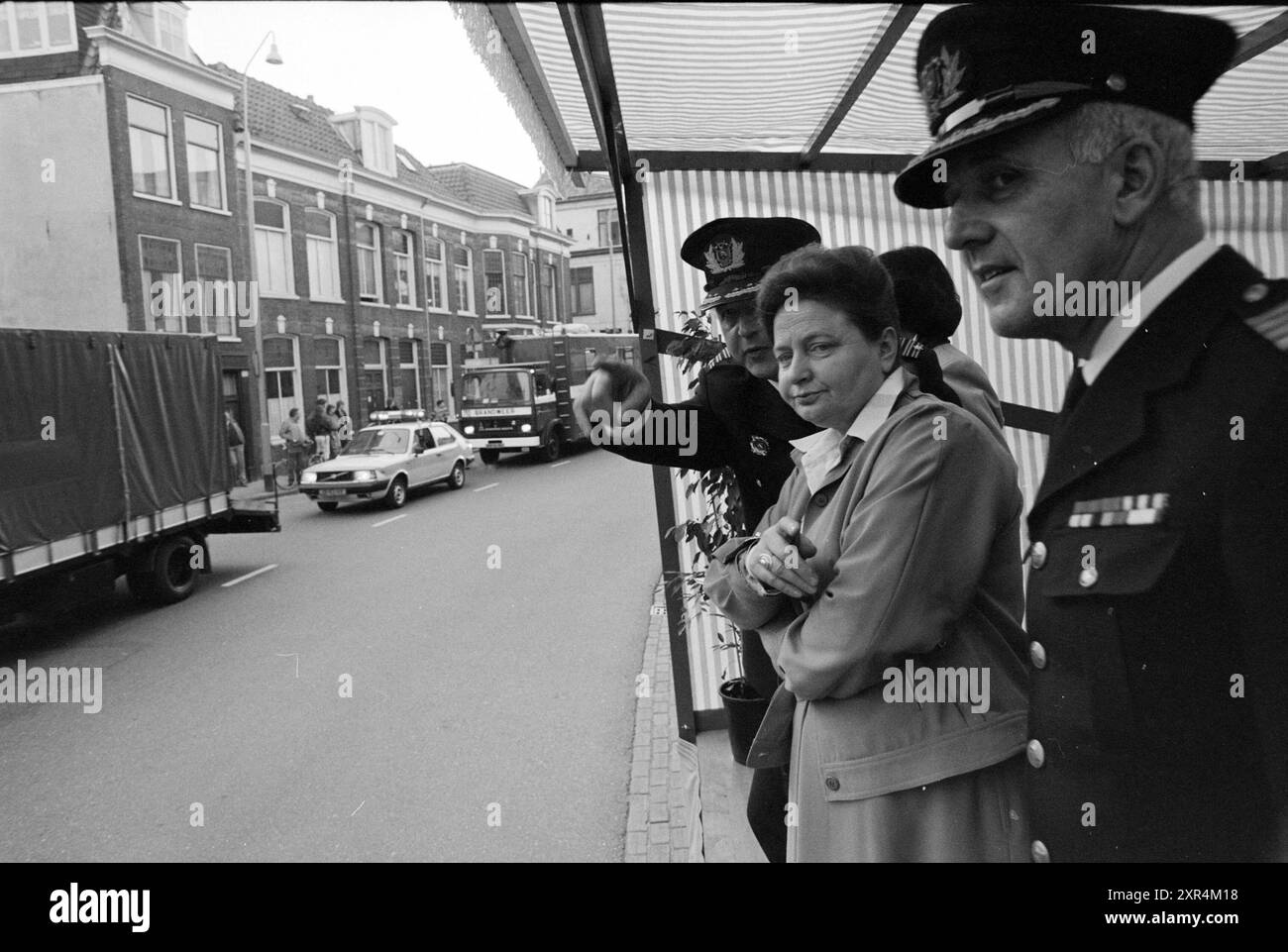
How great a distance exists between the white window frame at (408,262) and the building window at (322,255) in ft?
7.35

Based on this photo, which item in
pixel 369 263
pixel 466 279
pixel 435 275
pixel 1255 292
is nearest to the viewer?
pixel 1255 292

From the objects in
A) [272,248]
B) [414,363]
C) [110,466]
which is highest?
[272,248]

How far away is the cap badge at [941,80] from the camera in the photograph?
1.19 meters

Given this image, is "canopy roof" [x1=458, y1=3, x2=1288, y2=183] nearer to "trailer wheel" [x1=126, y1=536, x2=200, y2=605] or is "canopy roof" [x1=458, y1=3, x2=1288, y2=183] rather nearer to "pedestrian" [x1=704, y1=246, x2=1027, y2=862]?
"pedestrian" [x1=704, y1=246, x2=1027, y2=862]

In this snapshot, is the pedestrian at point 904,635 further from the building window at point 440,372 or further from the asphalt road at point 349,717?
the building window at point 440,372

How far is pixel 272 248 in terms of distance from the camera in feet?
65.6

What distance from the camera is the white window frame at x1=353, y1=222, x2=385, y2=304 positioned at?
2278cm

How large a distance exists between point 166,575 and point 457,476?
7925mm

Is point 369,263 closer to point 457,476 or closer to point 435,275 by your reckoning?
point 435,275

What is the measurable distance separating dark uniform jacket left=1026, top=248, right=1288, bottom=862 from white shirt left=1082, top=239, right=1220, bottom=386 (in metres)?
0.01

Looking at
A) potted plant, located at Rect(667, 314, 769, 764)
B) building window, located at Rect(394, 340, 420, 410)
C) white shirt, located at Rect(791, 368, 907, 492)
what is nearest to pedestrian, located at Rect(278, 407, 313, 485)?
building window, located at Rect(394, 340, 420, 410)

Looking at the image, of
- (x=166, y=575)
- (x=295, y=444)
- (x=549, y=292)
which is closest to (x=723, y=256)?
(x=166, y=575)

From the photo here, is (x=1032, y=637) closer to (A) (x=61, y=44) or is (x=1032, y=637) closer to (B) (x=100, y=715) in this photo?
(A) (x=61, y=44)
